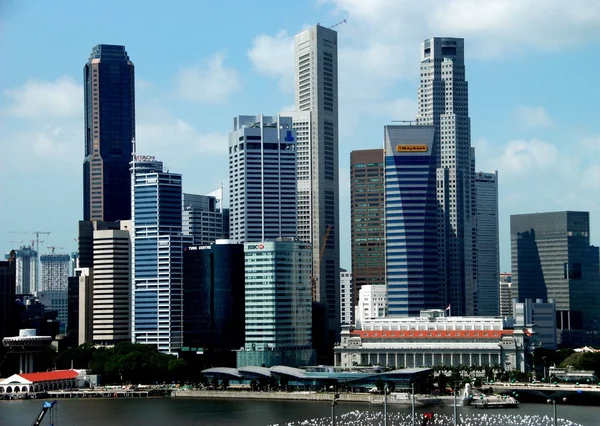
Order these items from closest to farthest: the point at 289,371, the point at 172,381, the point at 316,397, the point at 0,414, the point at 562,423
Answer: the point at 562,423
the point at 0,414
the point at 316,397
the point at 289,371
the point at 172,381

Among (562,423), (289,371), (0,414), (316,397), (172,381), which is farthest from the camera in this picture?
(172,381)

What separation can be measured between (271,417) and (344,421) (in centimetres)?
1079

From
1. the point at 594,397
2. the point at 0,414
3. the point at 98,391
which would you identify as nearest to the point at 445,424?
the point at 594,397

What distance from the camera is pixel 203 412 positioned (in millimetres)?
146875

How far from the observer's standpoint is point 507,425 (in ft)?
415

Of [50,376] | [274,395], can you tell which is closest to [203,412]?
[274,395]

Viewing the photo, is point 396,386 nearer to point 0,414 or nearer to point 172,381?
point 172,381

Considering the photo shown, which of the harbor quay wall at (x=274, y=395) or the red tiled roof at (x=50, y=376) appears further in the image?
the red tiled roof at (x=50, y=376)

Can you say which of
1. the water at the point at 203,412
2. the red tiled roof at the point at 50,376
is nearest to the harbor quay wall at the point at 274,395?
the water at the point at 203,412

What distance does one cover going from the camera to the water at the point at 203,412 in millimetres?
134375

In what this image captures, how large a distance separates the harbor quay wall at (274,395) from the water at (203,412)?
198 inches

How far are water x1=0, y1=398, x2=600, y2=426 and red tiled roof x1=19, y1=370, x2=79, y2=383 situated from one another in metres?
15.8

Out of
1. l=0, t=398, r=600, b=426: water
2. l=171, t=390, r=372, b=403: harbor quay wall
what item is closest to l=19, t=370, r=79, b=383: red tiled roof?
l=0, t=398, r=600, b=426: water

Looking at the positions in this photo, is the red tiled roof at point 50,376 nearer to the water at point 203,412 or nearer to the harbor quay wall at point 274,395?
the water at point 203,412
